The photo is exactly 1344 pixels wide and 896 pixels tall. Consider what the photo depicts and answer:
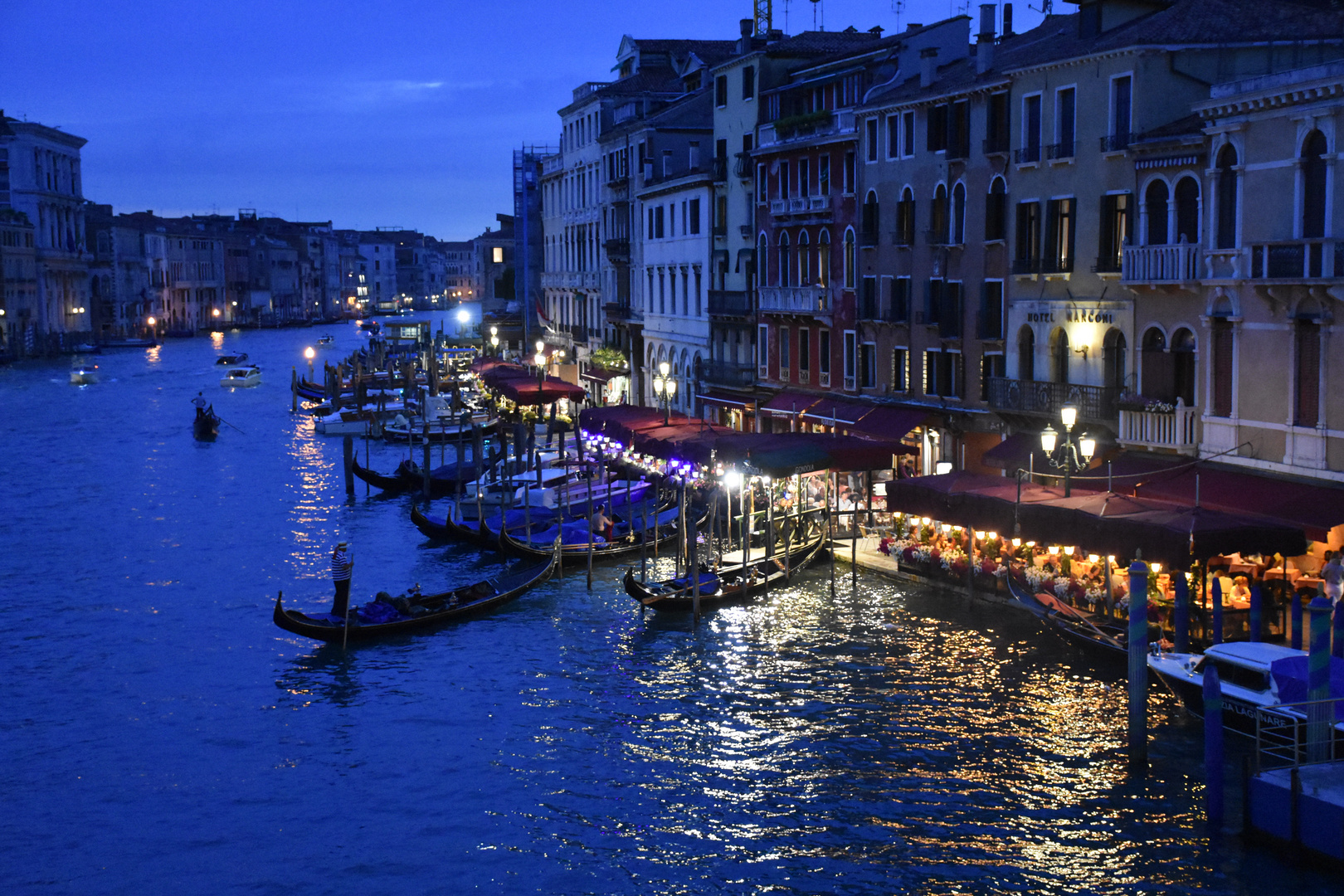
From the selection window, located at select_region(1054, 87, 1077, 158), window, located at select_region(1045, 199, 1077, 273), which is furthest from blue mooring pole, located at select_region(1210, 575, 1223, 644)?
window, located at select_region(1054, 87, 1077, 158)

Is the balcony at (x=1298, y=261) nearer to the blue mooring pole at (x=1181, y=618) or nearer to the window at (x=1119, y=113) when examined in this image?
the window at (x=1119, y=113)

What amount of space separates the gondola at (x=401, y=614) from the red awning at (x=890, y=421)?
9201mm

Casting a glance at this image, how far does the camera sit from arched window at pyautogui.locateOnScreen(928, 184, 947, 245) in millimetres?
30578

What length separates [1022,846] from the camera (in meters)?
14.8

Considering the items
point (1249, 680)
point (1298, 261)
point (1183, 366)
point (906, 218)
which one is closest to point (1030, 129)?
point (906, 218)

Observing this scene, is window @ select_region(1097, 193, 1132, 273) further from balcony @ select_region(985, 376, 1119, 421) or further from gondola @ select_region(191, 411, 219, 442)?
gondola @ select_region(191, 411, 219, 442)

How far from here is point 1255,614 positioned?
1788 cm

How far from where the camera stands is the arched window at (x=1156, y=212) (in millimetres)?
23656

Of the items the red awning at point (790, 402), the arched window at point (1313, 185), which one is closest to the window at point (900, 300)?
the red awning at point (790, 402)

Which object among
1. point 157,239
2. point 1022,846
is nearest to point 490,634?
point 1022,846

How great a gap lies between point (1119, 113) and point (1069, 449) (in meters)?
6.13

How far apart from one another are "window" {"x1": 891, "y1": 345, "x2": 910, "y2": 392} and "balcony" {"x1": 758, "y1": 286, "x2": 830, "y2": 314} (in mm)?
3143

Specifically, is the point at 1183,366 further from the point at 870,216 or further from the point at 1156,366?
the point at 870,216

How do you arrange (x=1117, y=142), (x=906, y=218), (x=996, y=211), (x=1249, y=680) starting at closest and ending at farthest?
(x=1249, y=680), (x=1117, y=142), (x=996, y=211), (x=906, y=218)
